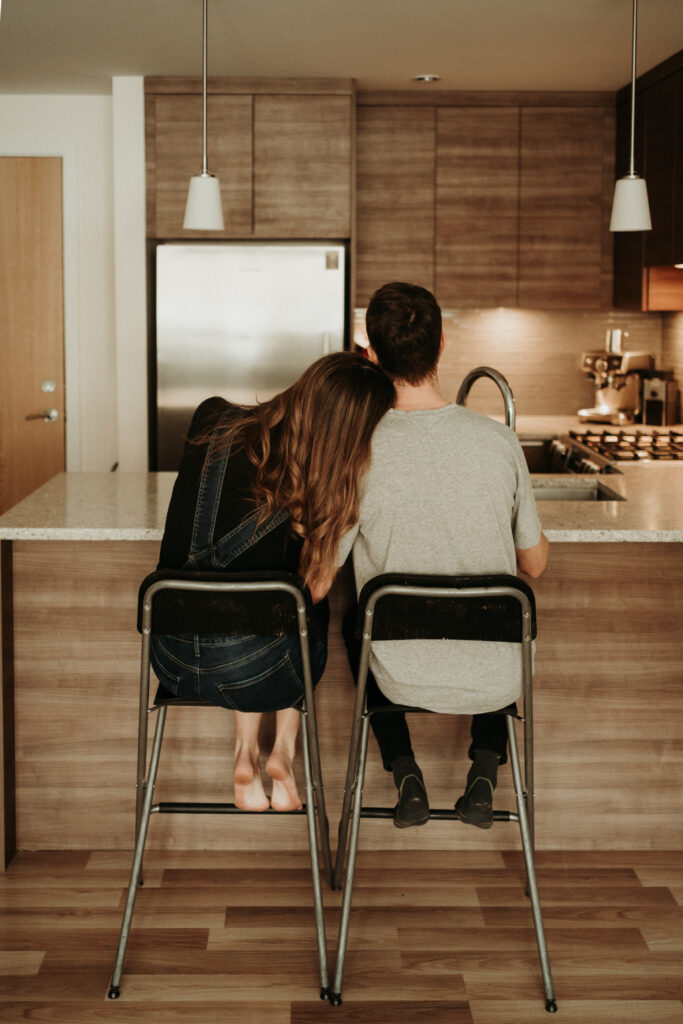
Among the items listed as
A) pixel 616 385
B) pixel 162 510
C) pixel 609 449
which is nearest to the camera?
pixel 162 510

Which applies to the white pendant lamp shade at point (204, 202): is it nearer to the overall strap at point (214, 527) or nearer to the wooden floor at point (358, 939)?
the overall strap at point (214, 527)

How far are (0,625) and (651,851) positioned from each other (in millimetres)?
1665

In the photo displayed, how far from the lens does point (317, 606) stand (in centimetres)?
216

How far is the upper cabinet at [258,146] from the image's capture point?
439 cm

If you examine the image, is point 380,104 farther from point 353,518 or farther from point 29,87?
point 353,518

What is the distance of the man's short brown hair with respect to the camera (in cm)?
201

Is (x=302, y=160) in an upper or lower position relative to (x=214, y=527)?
upper

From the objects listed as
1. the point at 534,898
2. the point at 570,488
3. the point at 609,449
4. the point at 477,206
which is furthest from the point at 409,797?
the point at 477,206

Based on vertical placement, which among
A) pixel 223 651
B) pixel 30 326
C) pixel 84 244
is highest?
pixel 84 244

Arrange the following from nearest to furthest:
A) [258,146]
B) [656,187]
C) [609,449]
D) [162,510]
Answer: [162,510], [609,449], [656,187], [258,146]

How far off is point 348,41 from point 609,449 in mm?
1732

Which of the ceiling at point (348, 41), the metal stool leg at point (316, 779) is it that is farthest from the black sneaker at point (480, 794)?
the ceiling at point (348, 41)

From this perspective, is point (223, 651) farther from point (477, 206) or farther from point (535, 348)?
point (535, 348)

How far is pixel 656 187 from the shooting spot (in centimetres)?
423
